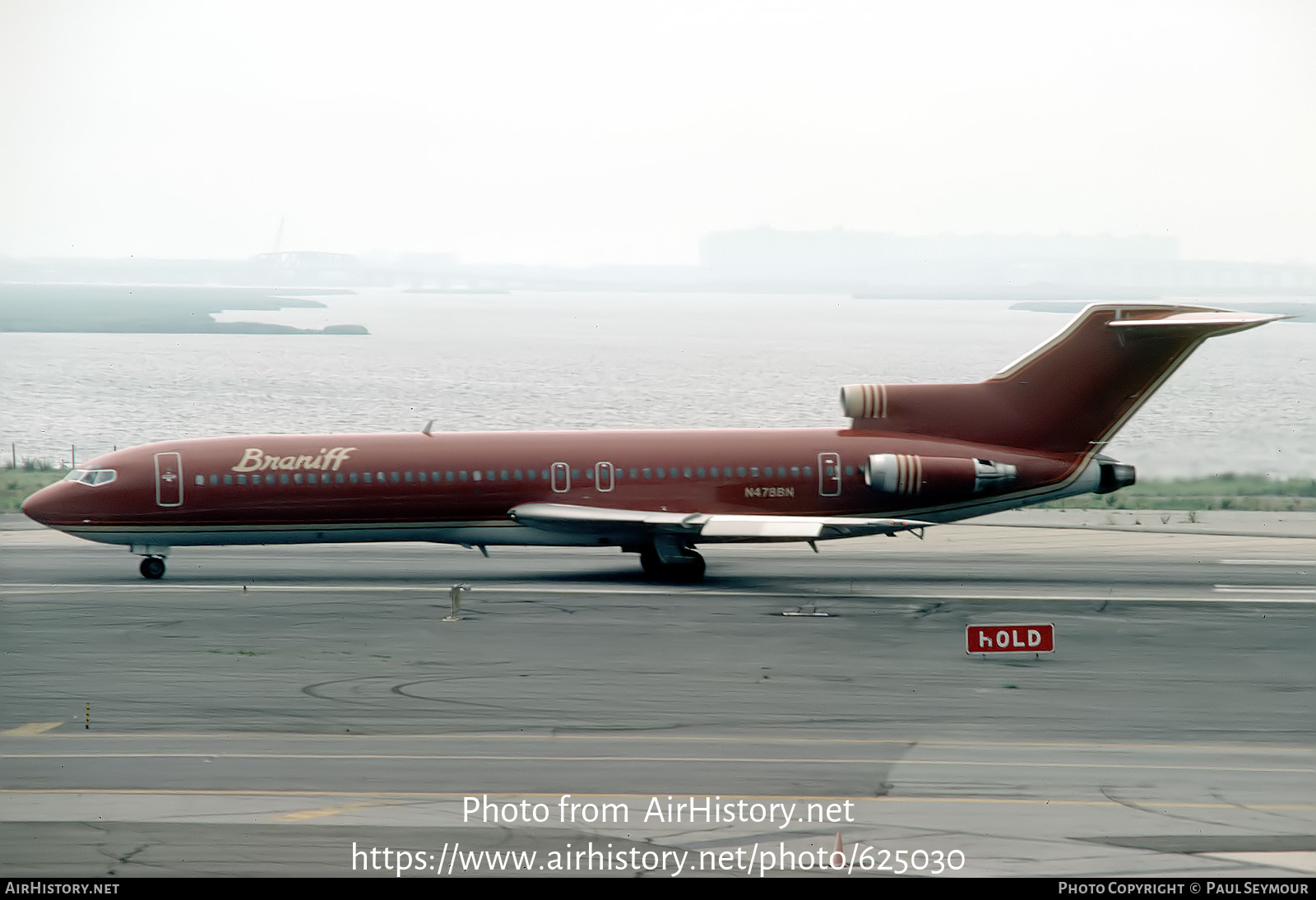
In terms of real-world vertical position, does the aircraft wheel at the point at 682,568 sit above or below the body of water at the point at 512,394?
above

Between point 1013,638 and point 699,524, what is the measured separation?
9.95m

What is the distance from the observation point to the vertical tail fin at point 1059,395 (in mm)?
38844

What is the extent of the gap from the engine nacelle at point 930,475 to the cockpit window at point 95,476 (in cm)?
1991

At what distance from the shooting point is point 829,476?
124ft

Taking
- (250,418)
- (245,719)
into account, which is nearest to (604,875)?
(245,719)

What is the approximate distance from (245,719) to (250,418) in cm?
11108

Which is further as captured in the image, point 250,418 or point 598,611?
point 250,418

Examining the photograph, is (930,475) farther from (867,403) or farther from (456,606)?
(456,606)

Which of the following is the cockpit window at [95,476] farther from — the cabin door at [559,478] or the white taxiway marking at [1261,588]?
the white taxiway marking at [1261,588]

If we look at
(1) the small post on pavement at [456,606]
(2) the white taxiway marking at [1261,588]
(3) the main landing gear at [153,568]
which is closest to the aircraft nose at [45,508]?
(3) the main landing gear at [153,568]

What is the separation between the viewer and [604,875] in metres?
15.4

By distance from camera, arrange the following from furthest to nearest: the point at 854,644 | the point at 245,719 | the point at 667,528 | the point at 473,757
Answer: the point at 667,528, the point at 854,644, the point at 245,719, the point at 473,757

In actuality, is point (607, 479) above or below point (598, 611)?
above
